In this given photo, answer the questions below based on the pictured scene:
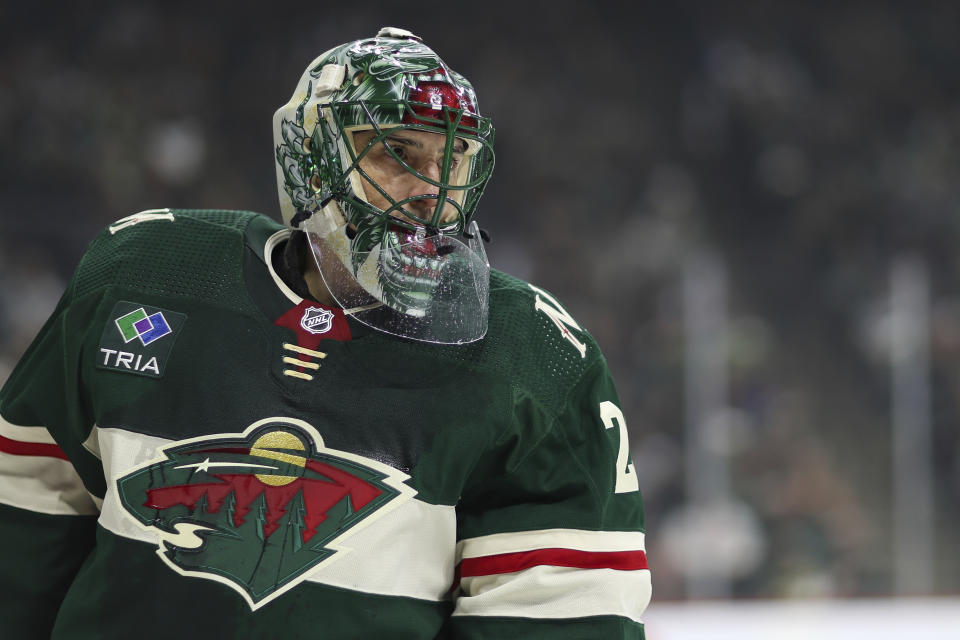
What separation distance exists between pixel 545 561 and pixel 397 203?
0.40 meters

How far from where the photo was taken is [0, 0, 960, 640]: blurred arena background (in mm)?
3371

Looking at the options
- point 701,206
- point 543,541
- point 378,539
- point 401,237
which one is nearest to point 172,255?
point 401,237

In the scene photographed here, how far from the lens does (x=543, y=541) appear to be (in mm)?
1133

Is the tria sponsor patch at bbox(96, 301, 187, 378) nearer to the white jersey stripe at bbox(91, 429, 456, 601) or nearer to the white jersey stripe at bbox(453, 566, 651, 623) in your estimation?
the white jersey stripe at bbox(91, 429, 456, 601)

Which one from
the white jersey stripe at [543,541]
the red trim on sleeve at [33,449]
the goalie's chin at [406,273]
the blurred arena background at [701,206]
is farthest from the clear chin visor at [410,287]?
the blurred arena background at [701,206]

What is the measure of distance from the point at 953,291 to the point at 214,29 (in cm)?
260

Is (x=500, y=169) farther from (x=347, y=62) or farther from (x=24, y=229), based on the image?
(x=347, y=62)

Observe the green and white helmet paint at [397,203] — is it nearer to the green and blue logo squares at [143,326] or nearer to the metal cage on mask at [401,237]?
the metal cage on mask at [401,237]

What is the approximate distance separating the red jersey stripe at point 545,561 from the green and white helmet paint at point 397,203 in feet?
0.76

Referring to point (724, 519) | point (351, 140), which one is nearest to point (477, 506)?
point (351, 140)

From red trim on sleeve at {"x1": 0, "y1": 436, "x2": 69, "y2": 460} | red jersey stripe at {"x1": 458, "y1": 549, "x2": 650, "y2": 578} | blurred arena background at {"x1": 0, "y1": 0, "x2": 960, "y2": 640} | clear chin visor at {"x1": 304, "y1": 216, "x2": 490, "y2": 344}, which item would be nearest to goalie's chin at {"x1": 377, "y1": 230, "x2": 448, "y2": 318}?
clear chin visor at {"x1": 304, "y1": 216, "x2": 490, "y2": 344}

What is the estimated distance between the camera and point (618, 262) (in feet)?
11.9

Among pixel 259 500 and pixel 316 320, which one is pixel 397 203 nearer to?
pixel 316 320

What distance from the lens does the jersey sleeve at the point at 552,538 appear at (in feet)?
3.67
